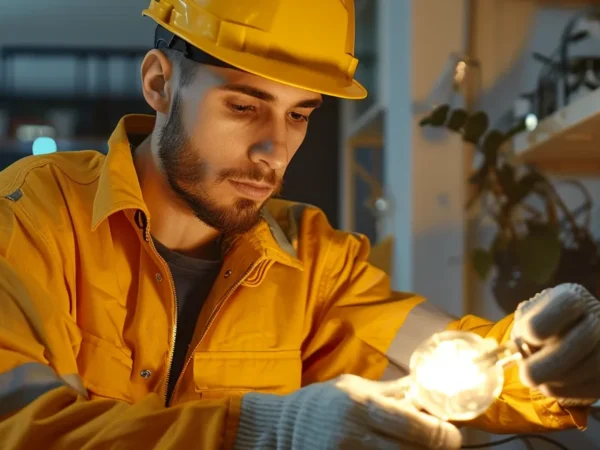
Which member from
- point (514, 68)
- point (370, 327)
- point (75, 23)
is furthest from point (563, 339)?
point (75, 23)

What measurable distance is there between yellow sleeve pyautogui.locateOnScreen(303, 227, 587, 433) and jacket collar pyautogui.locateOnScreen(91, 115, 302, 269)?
0.31 feet

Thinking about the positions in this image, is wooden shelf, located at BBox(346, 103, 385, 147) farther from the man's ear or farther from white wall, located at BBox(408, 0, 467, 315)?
the man's ear

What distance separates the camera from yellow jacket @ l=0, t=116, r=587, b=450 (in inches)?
36.8

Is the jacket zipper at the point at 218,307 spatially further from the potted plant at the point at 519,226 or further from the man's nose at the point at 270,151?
the potted plant at the point at 519,226

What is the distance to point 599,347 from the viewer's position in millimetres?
808

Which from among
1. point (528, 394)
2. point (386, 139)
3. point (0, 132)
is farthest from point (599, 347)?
point (0, 132)

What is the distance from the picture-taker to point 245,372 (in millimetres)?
1105

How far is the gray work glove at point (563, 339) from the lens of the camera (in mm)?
781

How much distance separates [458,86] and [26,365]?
4.50 ft

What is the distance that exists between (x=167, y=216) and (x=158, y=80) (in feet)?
0.79

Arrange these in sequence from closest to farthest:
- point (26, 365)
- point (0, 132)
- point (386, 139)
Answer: point (26, 365) → point (386, 139) → point (0, 132)

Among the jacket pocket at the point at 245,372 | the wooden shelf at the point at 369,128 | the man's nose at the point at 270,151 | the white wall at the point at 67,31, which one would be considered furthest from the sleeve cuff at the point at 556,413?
the white wall at the point at 67,31

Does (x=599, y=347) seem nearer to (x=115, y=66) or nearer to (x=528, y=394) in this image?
(x=528, y=394)

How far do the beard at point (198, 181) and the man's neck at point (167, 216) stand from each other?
37 millimetres
